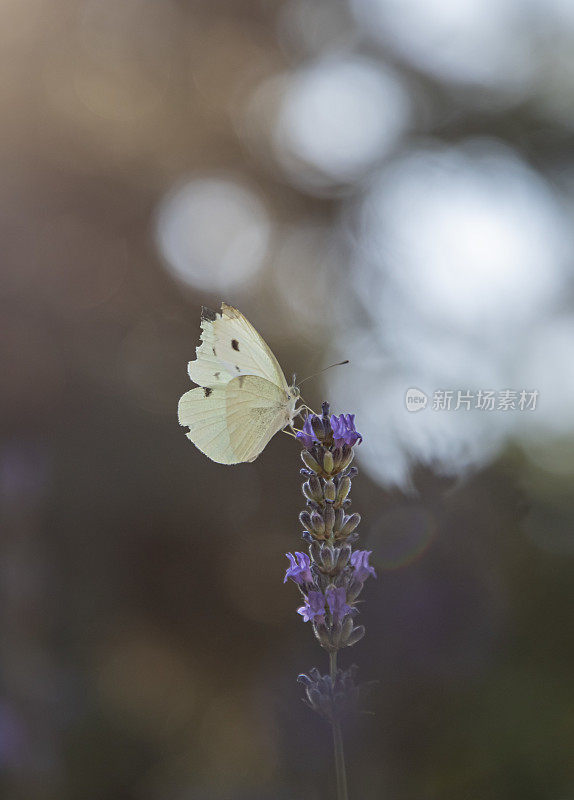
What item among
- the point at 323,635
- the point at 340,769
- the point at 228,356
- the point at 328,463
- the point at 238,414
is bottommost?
the point at 340,769

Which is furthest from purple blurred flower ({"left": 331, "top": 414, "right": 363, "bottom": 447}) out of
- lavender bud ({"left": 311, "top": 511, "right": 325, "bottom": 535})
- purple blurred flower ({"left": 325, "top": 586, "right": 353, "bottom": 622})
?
purple blurred flower ({"left": 325, "top": 586, "right": 353, "bottom": 622})

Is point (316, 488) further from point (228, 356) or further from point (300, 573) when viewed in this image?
point (228, 356)

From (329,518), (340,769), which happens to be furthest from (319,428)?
(340,769)

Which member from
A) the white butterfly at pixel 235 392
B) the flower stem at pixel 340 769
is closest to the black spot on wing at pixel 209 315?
the white butterfly at pixel 235 392

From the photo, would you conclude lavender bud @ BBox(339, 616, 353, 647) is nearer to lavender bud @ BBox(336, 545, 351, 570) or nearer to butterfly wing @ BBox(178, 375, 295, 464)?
lavender bud @ BBox(336, 545, 351, 570)

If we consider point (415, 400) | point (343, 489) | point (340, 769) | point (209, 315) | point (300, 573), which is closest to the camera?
point (340, 769)

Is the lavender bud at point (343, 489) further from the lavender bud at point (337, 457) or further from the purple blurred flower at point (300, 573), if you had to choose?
the purple blurred flower at point (300, 573)

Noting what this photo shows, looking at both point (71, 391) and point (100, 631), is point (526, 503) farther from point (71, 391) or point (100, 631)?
point (71, 391)
